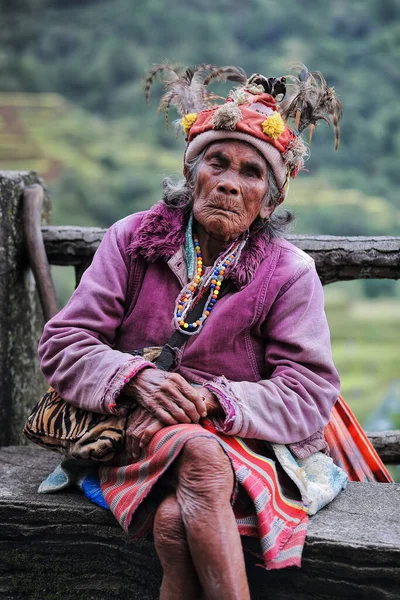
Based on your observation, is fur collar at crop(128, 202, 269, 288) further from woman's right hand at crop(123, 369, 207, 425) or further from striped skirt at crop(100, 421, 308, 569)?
striped skirt at crop(100, 421, 308, 569)

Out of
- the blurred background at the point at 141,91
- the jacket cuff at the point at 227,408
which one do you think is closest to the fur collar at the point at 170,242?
the jacket cuff at the point at 227,408

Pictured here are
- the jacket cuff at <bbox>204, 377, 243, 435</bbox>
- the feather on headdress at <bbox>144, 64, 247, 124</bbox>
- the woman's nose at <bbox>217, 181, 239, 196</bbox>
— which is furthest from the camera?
the feather on headdress at <bbox>144, 64, 247, 124</bbox>

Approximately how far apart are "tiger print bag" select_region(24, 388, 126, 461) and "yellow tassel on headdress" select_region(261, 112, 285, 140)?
991 mm

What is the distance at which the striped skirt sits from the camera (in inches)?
80.5

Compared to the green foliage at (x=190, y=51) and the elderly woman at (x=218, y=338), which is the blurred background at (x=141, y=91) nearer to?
the green foliage at (x=190, y=51)

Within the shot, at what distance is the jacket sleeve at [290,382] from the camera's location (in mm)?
2195

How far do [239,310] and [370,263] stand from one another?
94 cm

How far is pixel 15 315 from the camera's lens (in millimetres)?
3311

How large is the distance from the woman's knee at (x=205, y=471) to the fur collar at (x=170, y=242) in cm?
58

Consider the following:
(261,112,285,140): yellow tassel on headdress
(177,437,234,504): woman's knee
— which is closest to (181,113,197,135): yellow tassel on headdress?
(261,112,285,140): yellow tassel on headdress

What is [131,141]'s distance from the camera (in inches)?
321

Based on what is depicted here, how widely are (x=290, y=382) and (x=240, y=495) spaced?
0.38m

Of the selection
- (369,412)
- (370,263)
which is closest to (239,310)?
(370,263)

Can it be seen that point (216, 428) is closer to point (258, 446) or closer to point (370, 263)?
point (258, 446)
